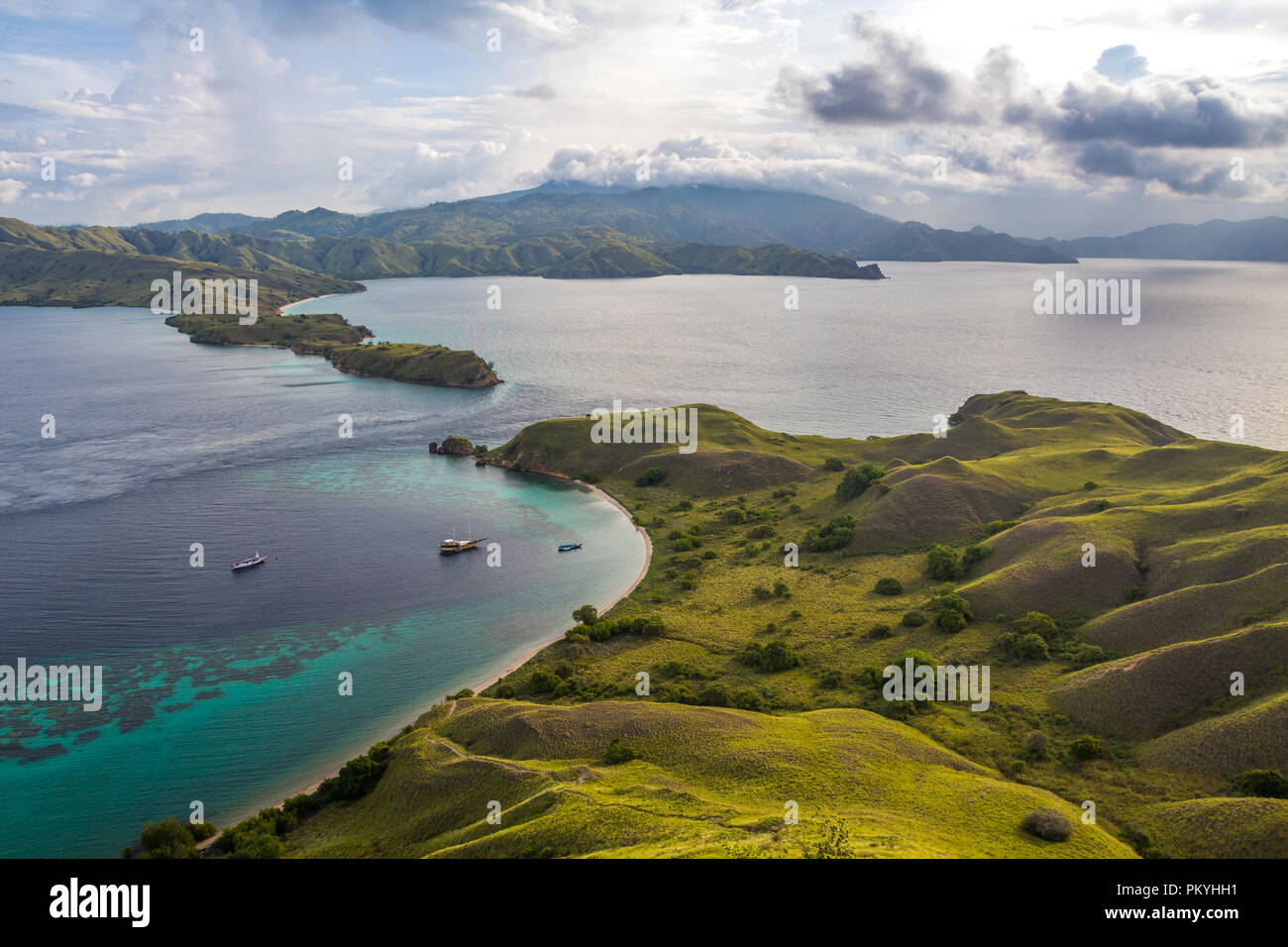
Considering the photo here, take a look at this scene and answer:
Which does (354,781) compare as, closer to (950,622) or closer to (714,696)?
(714,696)

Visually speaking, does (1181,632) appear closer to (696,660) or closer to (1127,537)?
(1127,537)

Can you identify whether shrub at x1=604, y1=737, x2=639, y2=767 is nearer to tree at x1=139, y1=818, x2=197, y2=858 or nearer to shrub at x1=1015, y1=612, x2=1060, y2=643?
tree at x1=139, y1=818, x2=197, y2=858

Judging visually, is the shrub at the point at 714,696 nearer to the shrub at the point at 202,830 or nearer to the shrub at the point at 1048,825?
the shrub at the point at 1048,825

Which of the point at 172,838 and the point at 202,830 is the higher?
the point at 172,838

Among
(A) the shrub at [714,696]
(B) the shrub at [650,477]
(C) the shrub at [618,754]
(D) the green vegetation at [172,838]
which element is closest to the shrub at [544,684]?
(A) the shrub at [714,696]

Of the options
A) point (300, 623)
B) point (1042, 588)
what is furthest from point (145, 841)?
point (1042, 588)

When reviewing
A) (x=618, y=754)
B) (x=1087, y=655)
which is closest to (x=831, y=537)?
(x=1087, y=655)

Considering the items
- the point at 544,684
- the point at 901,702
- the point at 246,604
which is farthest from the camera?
the point at 246,604
